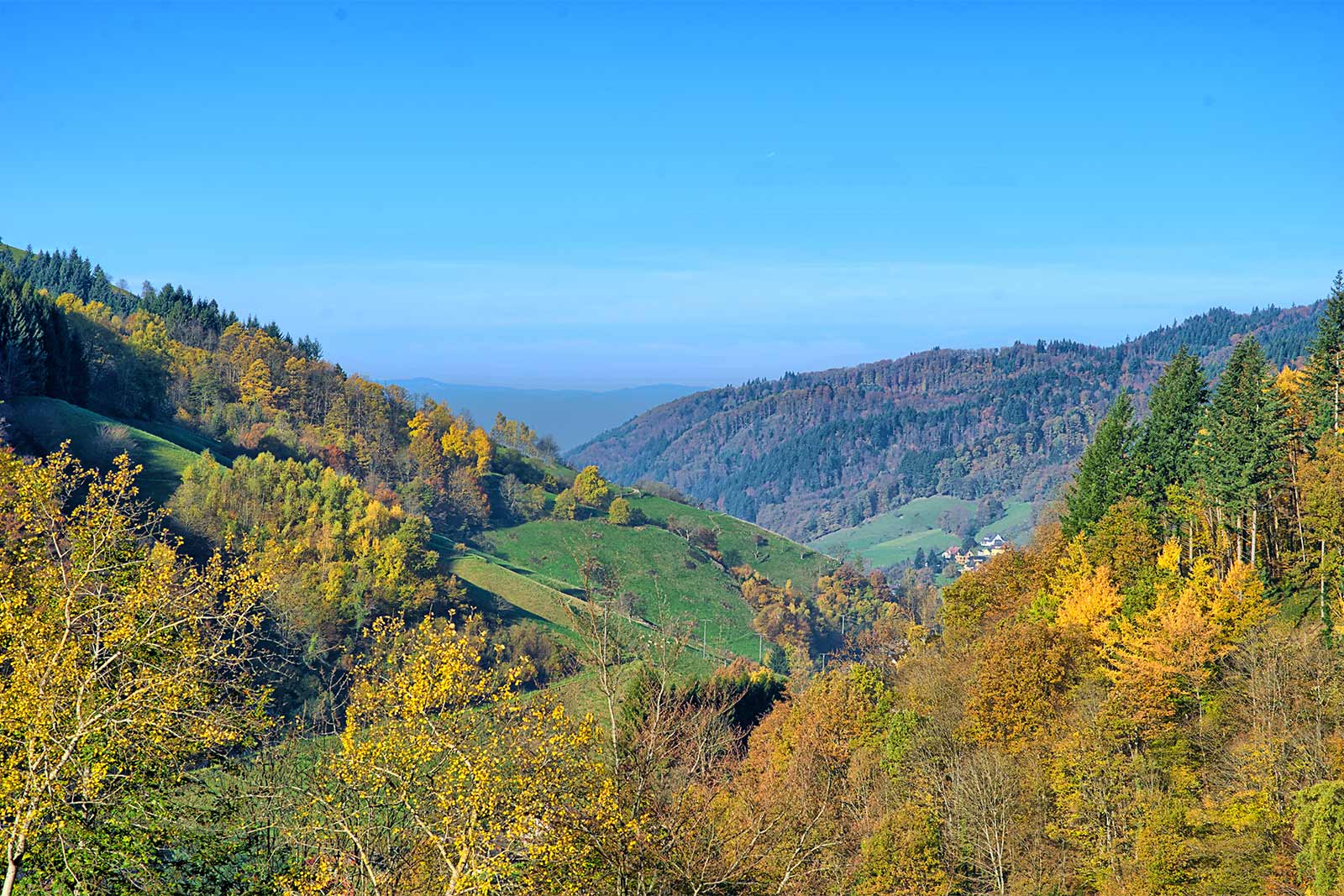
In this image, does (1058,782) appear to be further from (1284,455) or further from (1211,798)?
(1284,455)

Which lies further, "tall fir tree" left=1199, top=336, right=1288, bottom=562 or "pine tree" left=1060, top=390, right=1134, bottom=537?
"pine tree" left=1060, top=390, right=1134, bottom=537

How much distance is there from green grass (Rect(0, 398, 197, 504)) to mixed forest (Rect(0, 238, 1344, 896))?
48 cm

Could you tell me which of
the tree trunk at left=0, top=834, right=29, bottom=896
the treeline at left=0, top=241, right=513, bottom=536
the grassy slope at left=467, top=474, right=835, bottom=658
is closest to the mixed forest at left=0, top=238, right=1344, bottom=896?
the tree trunk at left=0, top=834, right=29, bottom=896

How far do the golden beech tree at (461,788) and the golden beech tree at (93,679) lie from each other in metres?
2.06

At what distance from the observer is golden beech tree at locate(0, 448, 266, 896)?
48.6 feet

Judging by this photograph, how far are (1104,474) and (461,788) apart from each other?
5519 cm

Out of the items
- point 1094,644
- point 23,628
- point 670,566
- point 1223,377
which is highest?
point 1223,377

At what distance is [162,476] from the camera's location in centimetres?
10919

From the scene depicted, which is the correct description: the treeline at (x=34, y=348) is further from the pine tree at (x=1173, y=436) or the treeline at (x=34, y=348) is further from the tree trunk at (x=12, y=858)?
the tree trunk at (x=12, y=858)

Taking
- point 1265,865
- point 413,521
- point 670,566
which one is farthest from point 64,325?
point 1265,865

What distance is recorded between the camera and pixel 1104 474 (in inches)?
2505

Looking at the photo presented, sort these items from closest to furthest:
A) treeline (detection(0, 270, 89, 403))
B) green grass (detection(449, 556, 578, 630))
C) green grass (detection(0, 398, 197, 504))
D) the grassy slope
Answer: green grass (detection(0, 398, 197, 504)), treeline (detection(0, 270, 89, 403)), green grass (detection(449, 556, 578, 630)), the grassy slope

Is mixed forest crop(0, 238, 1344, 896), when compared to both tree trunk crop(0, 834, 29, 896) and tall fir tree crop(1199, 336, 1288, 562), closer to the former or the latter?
tree trunk crop(0, 834, 29, 896)

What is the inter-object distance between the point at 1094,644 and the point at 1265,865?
51.8 feet
